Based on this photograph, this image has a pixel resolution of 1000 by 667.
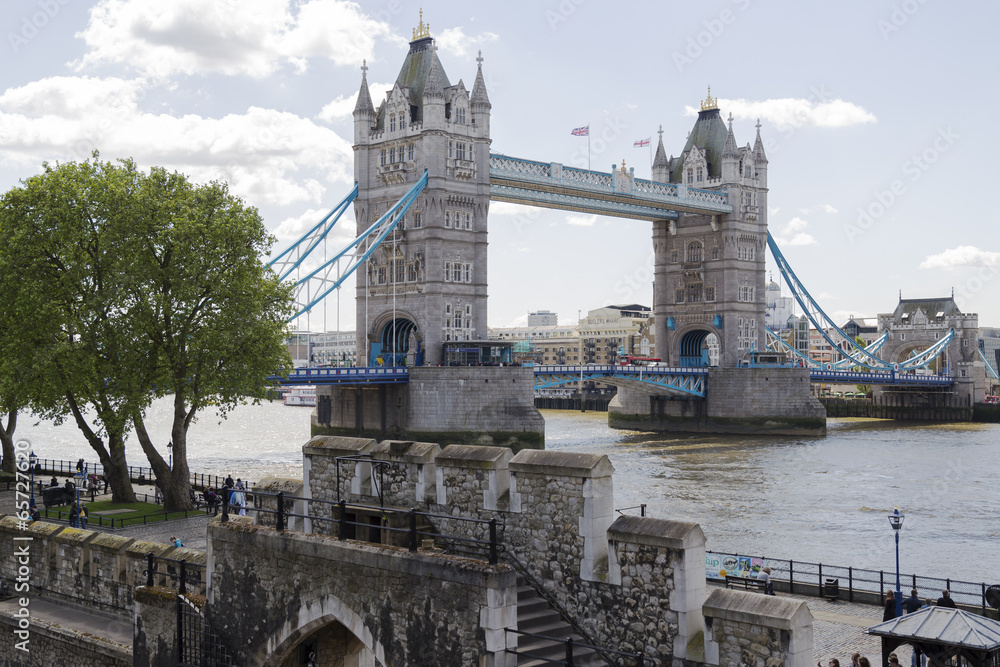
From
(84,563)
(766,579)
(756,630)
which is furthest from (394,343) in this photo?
(756,630)

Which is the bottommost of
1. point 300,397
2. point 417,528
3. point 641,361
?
point 300,397

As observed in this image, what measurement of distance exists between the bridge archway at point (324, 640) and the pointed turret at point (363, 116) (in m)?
54.6

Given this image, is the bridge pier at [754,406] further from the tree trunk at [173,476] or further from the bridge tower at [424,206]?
the tree trunk at [173,476]

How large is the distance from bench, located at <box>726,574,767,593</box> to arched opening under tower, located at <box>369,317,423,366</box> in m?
44.0

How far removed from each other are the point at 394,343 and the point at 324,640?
51710mm

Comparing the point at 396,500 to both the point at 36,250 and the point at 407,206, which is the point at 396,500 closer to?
the point at 36,250

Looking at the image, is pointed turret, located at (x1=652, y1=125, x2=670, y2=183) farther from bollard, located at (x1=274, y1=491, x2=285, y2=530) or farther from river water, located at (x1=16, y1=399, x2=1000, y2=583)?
bollard, located at (x1=274, y1=491, x2=285, y2=530)

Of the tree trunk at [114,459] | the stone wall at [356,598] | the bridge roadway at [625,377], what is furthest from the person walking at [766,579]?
the bridge roadway at [625,377]

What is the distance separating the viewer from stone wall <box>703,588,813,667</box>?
9.08 meters

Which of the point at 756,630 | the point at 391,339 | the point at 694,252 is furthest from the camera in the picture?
the point at 694,252

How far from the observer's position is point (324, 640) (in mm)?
13289

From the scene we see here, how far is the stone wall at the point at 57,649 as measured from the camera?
639 inches

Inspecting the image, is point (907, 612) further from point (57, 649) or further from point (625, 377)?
point (625, 377)

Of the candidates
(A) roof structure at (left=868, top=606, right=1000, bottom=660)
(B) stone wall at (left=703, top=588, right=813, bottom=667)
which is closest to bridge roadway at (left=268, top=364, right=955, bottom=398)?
(B) stone wall at (left=703, top=588, right=813, bottom=667)
